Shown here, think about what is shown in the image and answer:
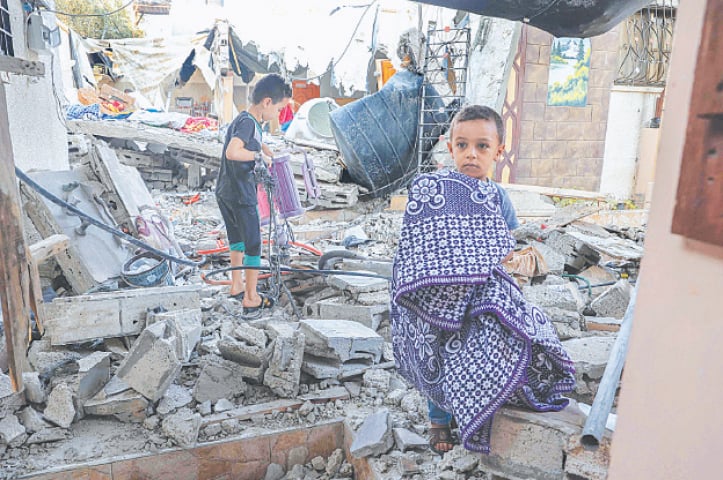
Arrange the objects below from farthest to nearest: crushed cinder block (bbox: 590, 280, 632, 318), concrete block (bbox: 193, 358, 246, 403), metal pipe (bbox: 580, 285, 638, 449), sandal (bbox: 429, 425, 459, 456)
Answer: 1. crushed cinder block (bbox: 590, 280, 632, 318)
2. concrete block (bbox: 193, 358, 246, 403)
3. sandal (bbox: 429, 425, 459, 456)
4. metal pipe (bbox: 580, 285, 638, 449)

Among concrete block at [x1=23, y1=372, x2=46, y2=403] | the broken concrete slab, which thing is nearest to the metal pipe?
concrete block at [x1=23, y1=372, x2=46, y2=403]

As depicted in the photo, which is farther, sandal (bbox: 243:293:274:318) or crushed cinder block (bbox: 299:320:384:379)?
sandal (bbox: 243:293:274:318)

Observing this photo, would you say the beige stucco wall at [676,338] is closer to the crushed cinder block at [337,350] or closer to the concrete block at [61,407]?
the crushed cinder block at [337,350]

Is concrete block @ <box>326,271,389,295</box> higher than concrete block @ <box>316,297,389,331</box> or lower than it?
higher

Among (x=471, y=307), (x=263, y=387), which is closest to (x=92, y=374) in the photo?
(x=263, y=387)

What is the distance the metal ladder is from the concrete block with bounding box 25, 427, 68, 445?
8.42 metres

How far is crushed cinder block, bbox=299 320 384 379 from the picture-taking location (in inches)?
137

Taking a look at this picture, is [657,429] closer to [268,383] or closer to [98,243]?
[268,383]

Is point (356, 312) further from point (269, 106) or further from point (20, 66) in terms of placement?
point (20, 66)

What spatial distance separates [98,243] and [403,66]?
7.94 m

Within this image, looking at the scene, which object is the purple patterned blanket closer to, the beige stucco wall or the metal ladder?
the beige stucco wall

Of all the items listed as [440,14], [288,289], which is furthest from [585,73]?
[288,289]

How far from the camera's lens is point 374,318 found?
4.30m

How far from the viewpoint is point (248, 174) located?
15.7 feet
